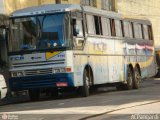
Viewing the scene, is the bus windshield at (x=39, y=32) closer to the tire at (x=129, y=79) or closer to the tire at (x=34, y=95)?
the tire at (x=34, y=95)

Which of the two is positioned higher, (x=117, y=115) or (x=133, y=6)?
(x=133, y=6)

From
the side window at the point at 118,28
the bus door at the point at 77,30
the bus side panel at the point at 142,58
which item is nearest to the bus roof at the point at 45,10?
the bus door at the point at 77,30

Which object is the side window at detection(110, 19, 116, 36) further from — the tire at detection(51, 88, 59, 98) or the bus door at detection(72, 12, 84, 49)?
the bus door at detection(72, 12, 84, 49)

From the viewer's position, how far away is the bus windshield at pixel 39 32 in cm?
2223

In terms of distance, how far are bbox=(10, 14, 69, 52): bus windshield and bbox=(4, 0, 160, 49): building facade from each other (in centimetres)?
874

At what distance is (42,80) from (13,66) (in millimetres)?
1268

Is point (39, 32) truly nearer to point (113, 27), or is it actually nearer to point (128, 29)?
point (113, 27)

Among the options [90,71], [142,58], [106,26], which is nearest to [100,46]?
[106,26]

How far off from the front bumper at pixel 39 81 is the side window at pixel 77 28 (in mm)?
1586

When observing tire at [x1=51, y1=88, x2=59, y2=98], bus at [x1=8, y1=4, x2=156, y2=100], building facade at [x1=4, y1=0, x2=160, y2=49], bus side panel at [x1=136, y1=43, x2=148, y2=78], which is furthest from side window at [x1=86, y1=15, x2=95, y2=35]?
building facade at [x1=4, y1=0, x2=160, y2=49]

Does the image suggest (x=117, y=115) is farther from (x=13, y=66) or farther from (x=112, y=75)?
(x=112, y=75)

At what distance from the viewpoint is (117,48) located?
2786 centimetres

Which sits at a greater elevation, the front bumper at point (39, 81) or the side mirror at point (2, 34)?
the side mirror at point (2, 34)

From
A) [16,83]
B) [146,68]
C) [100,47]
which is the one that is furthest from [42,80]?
[146,68]
